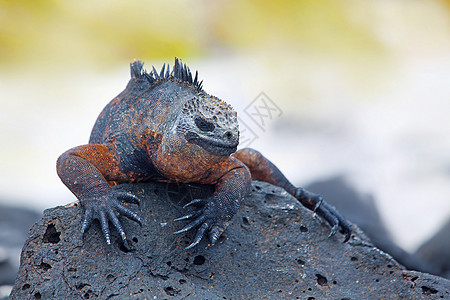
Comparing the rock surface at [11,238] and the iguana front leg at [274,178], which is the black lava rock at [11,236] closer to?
the rock surface at [11,238]

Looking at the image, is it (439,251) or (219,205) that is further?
(439,251)

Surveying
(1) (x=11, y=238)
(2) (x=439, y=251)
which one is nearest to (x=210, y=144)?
(2) (x=439, y=251)

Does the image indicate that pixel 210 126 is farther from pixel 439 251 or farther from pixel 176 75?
pixel 439 251

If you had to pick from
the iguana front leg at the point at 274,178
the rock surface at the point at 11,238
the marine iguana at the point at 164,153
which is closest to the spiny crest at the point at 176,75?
the marine iguana at the point at 164,153

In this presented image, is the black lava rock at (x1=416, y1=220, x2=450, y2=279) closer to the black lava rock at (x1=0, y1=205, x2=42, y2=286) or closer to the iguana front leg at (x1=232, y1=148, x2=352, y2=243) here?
the iguana front leg at (x1=232, y1=148, x2=352, y2=243)

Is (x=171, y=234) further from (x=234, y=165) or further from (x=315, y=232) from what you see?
(x=315, y=232)

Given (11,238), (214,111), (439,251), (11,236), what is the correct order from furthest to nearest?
(11,236), (11,238), (439,251), (214,111)
